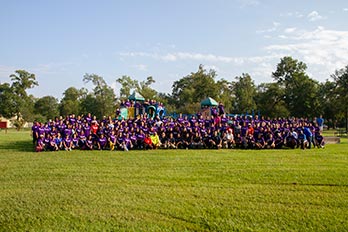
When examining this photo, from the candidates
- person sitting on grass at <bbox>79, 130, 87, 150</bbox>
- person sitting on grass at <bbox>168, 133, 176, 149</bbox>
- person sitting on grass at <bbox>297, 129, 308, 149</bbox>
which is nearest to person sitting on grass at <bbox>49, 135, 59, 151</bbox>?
person sitting on grass at <bbox>79, 130, 87, 150</bbox>

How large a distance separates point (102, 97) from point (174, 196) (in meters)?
51.3

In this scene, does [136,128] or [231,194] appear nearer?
[231,194]

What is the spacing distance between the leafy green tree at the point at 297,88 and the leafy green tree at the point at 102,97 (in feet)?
93.2

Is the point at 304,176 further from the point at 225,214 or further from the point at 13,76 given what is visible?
the point at 13,76

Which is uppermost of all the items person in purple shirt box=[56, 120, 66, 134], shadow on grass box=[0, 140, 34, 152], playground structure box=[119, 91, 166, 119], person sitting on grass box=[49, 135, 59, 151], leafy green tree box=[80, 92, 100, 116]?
leafy green tree box=[80, 92, 100, 116]

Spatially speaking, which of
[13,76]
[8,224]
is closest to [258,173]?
→ [8,224]

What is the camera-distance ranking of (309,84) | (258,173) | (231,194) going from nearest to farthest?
1. (231,194)
2. (258,173)
3. (309,84)

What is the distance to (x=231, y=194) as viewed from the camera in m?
7.18

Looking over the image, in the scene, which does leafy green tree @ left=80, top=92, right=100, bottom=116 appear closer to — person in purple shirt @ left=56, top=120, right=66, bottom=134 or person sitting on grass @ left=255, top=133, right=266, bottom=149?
person in purple shirt @ left=56, top=120, right=66, bottom=134

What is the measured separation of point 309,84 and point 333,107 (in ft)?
17.5

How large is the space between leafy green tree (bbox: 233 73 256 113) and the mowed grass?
4361cm

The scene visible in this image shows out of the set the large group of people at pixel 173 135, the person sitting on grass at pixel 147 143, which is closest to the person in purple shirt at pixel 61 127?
the large group of people at pixel 173 135

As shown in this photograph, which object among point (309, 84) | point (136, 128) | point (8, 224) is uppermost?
point (309, 84)

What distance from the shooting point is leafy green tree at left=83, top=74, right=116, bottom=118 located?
5631cm
